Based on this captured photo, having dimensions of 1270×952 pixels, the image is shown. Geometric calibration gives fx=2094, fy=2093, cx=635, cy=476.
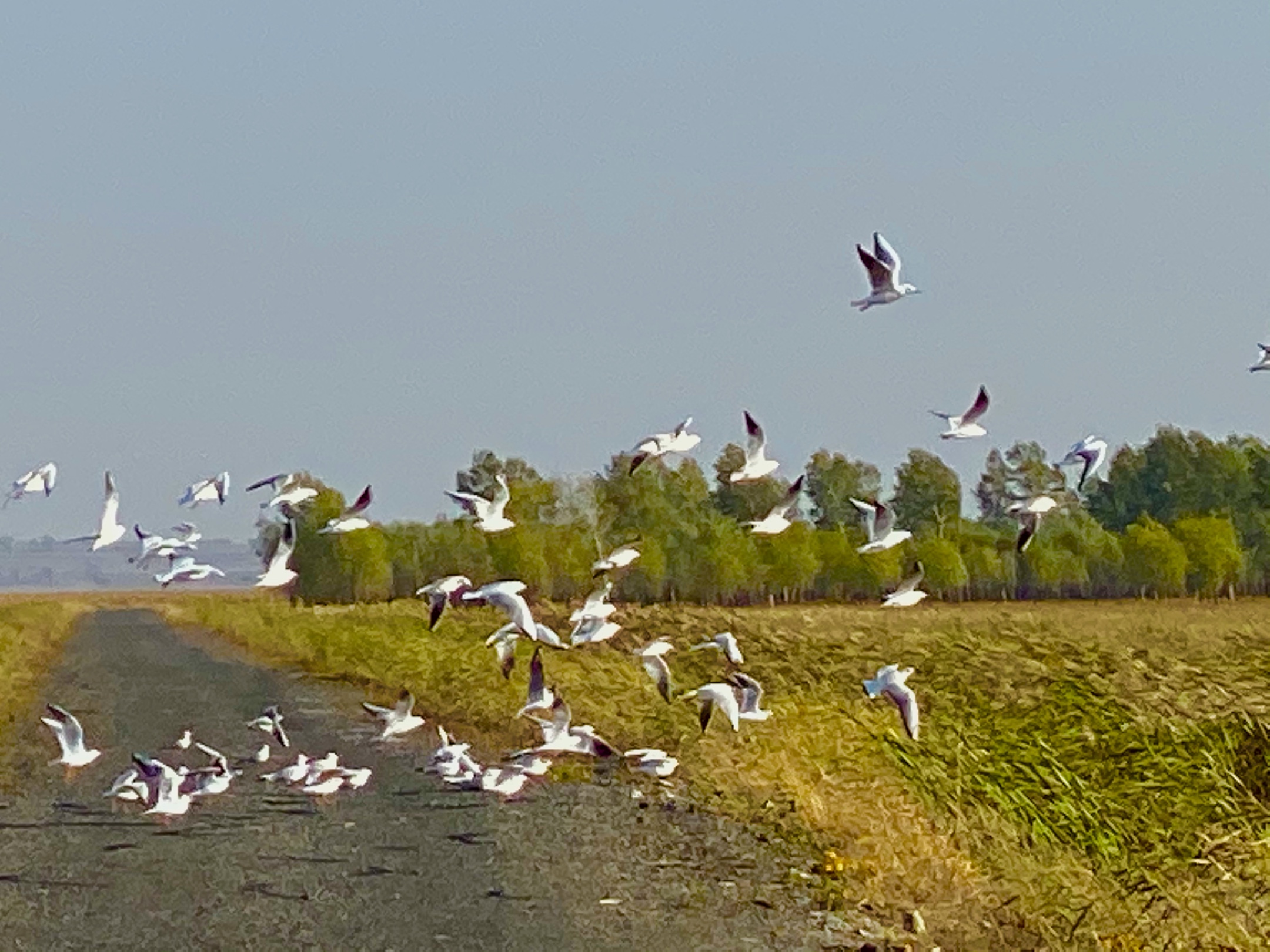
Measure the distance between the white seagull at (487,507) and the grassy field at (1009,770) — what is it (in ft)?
9.31

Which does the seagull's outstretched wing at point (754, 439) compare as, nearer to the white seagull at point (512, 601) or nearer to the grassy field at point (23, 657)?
the white seagull at point (512, 601)

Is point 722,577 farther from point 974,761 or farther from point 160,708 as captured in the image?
point 974,761

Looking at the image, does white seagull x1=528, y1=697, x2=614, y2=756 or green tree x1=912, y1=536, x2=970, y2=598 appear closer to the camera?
white seagull x1=528, y1=697, x2=614, y2=756

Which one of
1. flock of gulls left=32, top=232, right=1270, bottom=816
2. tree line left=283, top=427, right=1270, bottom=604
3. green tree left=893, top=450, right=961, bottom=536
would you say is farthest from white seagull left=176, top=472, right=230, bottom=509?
green tree left=893, top=450, right=961, bottom=536

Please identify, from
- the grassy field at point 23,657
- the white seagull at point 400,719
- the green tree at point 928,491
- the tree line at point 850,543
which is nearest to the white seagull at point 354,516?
the white seagull at point 400,719

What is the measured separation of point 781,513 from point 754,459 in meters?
0.52

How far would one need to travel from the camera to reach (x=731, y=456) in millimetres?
42250

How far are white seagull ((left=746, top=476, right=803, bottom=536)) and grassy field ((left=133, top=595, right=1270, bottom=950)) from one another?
1.98 meters

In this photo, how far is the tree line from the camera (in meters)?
90.4

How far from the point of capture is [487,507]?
13.2 meters

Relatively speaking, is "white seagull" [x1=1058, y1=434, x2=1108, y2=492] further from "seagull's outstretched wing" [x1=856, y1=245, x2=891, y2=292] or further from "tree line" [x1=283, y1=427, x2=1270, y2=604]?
"tree line" [x1=283, y1=427, x2=1270, y2=604]

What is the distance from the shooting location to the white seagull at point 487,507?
1323cm

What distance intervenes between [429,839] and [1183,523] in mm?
100517

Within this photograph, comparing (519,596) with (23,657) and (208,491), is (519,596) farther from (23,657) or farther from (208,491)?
(23,657)
